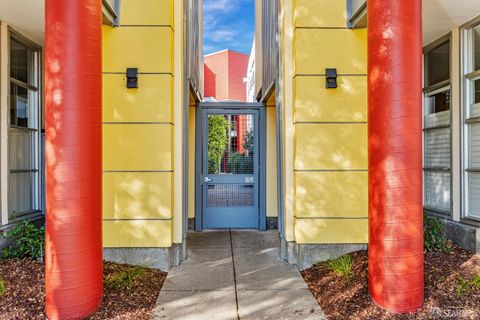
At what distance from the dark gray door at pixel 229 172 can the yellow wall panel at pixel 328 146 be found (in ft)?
7.58

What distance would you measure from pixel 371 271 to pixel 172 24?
3747 mm

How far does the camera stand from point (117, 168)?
4539mm

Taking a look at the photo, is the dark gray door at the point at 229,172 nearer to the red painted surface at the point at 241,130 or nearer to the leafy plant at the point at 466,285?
the red painted surface at the point at 241,130

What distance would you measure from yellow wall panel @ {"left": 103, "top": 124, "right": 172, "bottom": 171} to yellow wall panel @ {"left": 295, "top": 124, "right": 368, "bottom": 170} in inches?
67.3

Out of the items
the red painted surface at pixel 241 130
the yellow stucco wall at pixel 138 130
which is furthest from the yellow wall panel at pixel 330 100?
the red painted surface at pixel 241 130

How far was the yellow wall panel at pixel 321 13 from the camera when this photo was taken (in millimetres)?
4633

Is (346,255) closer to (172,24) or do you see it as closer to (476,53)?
(476,53)

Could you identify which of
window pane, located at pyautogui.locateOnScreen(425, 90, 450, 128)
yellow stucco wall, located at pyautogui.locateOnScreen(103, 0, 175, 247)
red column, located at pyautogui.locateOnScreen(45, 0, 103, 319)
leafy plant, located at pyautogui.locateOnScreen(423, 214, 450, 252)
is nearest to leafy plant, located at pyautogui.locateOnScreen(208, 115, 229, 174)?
yellow stucco wall, located at pyautogui.locateOnScreen(103, 0, 175, 247)

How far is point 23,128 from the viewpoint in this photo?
5.10 metres

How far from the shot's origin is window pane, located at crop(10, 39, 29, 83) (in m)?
4.96

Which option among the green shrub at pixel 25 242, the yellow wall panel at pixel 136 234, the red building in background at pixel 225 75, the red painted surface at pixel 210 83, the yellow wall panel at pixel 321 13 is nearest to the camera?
the green shrub at pixel 25 242

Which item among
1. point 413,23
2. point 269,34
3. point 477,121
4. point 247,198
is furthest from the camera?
point 247,198

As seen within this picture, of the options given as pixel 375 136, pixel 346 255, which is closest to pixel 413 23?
pixel 375 136

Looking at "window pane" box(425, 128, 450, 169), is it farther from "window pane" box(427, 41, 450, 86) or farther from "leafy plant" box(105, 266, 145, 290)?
"leafy plant" box(105, 266, 145, 290)
